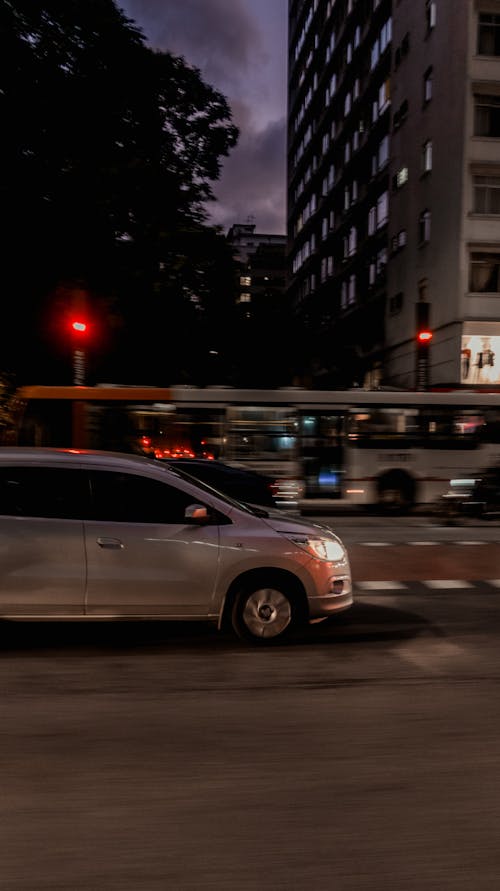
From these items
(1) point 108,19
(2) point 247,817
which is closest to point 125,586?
(2) point 247,817

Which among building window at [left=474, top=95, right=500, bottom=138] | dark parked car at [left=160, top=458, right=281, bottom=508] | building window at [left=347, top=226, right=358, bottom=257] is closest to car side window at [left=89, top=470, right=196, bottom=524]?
dark parked car at [left=160, top=458, right=281, bottom=508]

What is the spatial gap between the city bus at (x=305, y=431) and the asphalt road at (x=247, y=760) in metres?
10.5

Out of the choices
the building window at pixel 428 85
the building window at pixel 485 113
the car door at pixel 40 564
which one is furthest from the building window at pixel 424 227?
the car door at pixel 40 564

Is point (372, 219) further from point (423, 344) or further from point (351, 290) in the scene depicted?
point (423, 344)

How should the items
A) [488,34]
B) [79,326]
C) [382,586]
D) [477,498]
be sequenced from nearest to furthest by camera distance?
1. [382,586]
2. [79,326]
3. [477,498]
4. [488,34]

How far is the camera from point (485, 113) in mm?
27375

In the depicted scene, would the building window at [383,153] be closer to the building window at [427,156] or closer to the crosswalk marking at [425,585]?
the building window at [427,156]

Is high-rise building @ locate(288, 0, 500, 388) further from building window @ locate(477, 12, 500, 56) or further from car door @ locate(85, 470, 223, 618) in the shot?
car door @ locate(85, 470, 223, 618)

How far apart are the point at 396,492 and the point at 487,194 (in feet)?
50.6

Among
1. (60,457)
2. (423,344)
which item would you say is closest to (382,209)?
(423,344)

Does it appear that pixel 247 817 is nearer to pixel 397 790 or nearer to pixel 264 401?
pixel 397 790

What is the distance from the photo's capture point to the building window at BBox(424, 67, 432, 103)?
3041 centimetres

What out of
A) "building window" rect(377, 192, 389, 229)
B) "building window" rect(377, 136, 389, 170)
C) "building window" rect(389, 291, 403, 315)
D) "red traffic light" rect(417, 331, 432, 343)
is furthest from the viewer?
"building window" rect(377, 136, 389, 170)

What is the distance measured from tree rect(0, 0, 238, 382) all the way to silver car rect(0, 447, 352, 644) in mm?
14159
